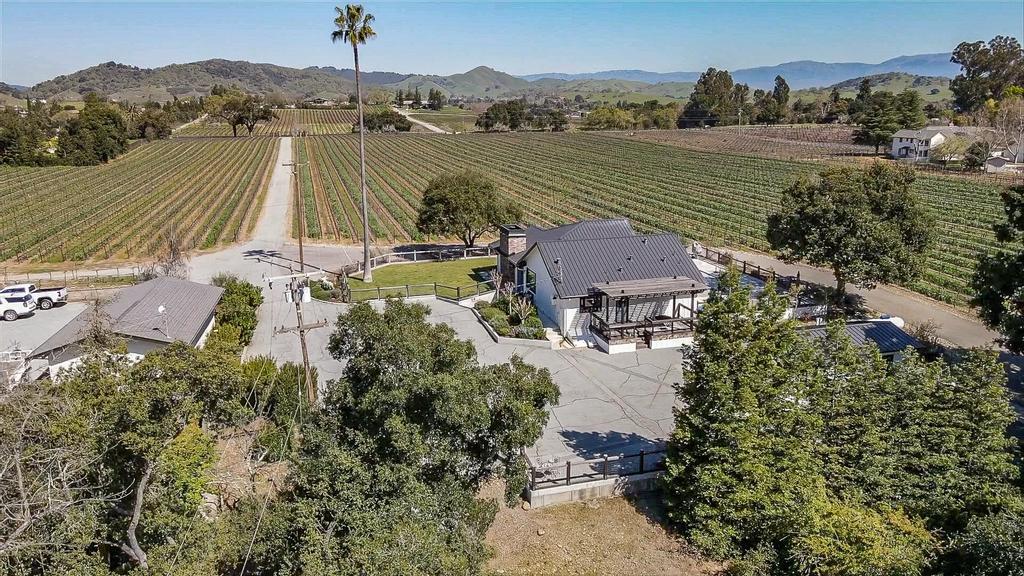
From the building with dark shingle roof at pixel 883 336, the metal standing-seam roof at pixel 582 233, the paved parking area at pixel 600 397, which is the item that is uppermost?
the metal standing-seam roof at pixel 582 233

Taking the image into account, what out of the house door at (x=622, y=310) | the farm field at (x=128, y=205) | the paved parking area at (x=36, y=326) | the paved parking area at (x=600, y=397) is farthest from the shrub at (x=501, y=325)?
the farm field at (x=128, y=205)

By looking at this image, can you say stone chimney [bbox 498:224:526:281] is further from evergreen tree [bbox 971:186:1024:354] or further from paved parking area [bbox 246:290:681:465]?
evergreen tree [bbox 971:186:1024:354]

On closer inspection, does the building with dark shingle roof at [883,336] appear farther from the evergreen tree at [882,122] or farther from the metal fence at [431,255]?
the evergreen tree at [882,122]

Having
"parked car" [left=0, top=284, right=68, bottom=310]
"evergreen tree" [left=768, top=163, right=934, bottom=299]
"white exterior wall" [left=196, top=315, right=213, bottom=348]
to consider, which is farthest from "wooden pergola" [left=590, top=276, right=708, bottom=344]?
"parked car" [left=0, top=284, right=68, bottom=310]

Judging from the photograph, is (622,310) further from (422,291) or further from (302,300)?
(302,300)

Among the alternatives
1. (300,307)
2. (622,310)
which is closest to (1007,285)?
(622,310)

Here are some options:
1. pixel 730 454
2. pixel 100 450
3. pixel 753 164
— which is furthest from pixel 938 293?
pixel 753 164

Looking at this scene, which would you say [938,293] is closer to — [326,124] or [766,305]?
[766,305]
